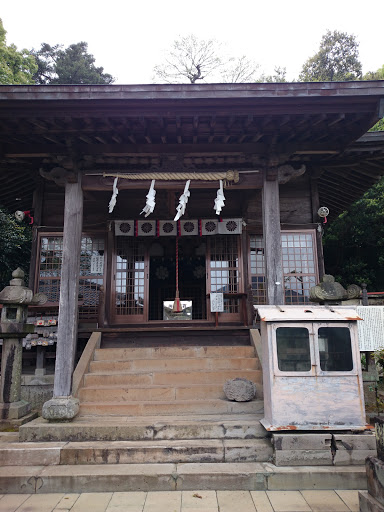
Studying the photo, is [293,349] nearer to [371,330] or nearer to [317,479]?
[317,479]

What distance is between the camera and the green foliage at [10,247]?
15812 mm

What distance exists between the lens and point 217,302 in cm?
996

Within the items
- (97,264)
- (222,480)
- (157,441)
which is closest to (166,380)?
(157,441)

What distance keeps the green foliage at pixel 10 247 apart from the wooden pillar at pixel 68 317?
34.7 ft

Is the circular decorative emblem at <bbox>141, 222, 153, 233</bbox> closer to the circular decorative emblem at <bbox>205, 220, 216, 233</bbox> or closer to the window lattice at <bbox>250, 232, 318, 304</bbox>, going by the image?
the circular decorative emblem at <bbox>205, 220, 216, 233</bbox>

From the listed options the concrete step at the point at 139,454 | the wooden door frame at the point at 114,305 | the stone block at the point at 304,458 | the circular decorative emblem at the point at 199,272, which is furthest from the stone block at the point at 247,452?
the circular decorative emblem at the point at 199,272

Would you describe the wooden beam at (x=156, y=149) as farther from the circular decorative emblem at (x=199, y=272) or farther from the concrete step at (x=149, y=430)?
the circular decorative emblem at (x=199, y=272)

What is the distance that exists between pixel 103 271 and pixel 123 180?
362 centimetres

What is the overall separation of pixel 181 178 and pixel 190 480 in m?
5.10

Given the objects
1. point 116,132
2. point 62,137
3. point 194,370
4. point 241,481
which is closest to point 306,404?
point 241,481

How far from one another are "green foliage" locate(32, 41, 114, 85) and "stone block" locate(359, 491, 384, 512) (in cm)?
3047

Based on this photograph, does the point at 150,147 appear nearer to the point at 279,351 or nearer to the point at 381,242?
the point at 279,351

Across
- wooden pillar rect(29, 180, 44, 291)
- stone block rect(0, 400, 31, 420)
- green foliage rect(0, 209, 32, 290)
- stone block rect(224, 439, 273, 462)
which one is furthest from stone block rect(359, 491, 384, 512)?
green foliage rect(0, 209, 32, 290)

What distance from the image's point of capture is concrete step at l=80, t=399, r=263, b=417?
239 inches
